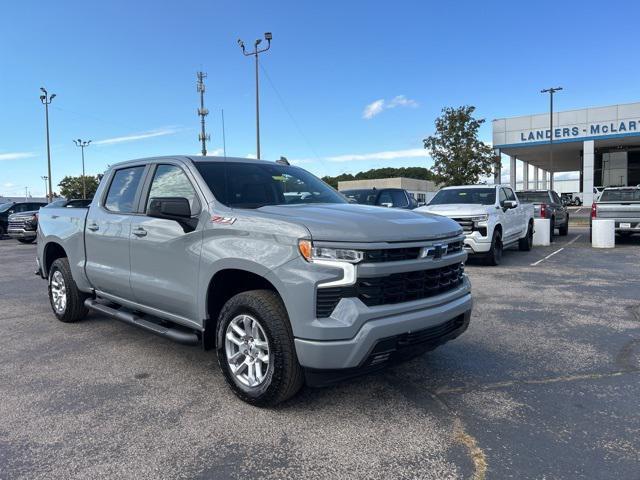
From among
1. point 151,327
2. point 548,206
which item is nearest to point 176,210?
point 151,327

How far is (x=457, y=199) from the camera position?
38.7ft

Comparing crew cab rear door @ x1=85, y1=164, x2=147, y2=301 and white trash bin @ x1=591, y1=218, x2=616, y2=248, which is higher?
crew cab rear door @ x1=85, y1=164, x2=147, y2=301

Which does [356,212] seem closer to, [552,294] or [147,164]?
[147,164]

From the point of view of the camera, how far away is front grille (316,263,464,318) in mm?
3086

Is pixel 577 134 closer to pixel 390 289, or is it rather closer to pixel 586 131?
pixel 586 131

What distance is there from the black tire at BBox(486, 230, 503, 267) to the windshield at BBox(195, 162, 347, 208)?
21.9ft

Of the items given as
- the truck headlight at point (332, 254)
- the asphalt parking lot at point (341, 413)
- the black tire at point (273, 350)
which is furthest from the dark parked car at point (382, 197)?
the truck headlight at point (332, 254)

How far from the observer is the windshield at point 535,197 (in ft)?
56.1

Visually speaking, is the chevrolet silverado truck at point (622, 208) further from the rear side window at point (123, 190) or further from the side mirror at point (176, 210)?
the side mirror at point (176, 210)

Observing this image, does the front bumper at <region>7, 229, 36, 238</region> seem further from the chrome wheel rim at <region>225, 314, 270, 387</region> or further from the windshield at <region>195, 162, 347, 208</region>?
the chrome wheel rim at <region>225, 314, 270, 387</region>

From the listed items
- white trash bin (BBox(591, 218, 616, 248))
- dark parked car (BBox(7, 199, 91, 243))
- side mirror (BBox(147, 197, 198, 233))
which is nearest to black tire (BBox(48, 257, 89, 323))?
side mirror (BBox(147, 197, 198, 233))

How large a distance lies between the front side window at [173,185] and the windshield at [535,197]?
15.0 meters

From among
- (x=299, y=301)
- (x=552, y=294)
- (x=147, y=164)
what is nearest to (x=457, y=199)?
(x=552, y=294)

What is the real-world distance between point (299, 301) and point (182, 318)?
1.41 meters
